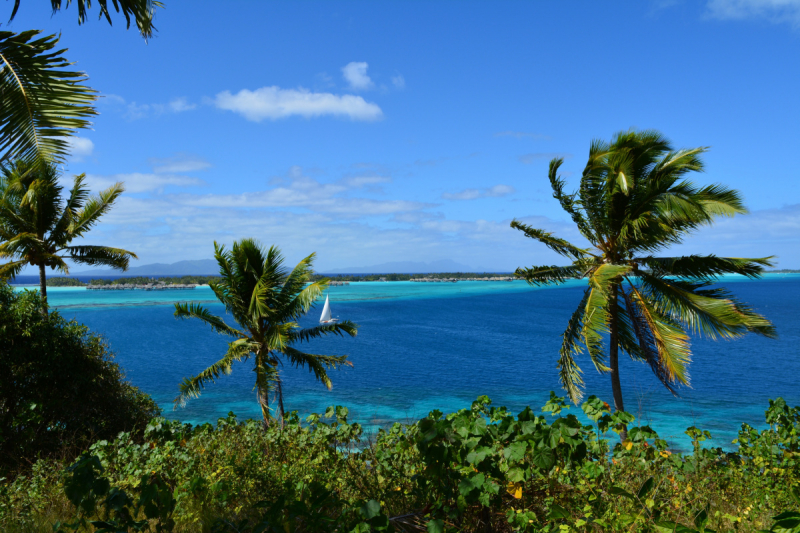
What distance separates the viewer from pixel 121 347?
1945 inches

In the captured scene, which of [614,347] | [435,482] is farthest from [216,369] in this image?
[435,482]

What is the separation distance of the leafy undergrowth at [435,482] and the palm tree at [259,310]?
784 cm

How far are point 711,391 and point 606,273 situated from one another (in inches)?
1019

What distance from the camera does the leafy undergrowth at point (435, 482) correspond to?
107 inches

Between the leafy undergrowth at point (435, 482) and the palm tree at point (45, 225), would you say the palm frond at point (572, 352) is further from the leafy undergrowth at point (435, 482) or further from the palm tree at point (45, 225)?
the palm tree at point (45, 225)

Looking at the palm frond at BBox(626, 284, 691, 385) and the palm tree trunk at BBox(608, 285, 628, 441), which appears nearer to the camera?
the palm frond at BBox(626, 284, 691, 385)

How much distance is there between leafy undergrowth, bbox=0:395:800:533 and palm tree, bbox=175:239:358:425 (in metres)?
7.84

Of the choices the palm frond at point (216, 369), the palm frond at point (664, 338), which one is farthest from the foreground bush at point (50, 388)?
the palm frond at point (664, 338)

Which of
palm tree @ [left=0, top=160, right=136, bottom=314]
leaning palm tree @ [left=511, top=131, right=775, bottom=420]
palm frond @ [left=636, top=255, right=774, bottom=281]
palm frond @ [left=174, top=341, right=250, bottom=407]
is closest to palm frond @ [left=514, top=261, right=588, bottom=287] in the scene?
leaning palm tree @ [left=511, top=131, right=775, bottom=420]

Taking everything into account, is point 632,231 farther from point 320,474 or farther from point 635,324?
point 320,474

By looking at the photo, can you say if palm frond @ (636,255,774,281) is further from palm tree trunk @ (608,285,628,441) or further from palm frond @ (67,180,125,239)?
palm frond @ (67,180,125,239)

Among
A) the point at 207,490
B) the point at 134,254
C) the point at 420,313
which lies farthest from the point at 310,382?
the point at 420,313

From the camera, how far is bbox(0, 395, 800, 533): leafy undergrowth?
2.72 meters

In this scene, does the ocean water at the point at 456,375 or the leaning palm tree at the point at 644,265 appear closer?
the leaning palm tree at the point at 644,265
